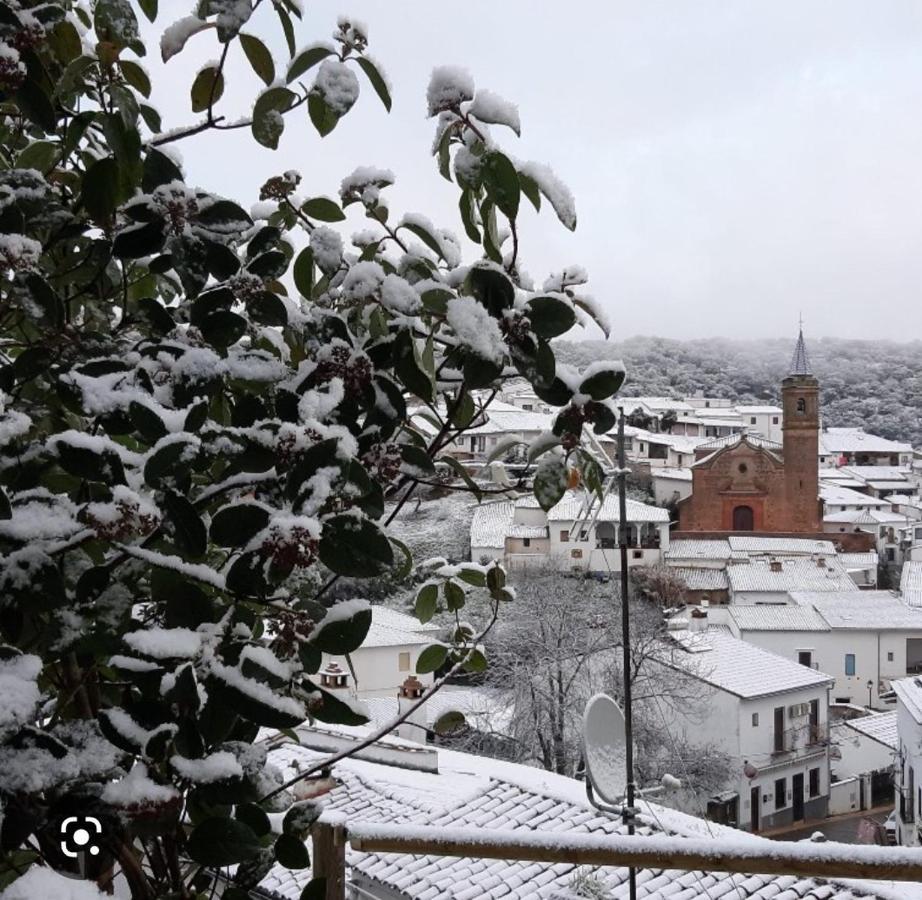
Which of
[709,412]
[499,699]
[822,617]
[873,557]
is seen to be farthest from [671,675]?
[709,412]

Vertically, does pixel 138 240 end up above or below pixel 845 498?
above

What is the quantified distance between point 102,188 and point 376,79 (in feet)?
0.79

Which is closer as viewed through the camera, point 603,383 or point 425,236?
point 603,383

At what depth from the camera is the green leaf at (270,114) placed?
84 cm

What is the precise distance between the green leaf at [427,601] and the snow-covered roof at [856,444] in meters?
36.5

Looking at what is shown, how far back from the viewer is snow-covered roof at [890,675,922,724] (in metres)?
11.2

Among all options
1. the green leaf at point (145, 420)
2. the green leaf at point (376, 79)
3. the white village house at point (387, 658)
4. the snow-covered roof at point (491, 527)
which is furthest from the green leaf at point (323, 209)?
the snow-covered roof at point (491, 527)

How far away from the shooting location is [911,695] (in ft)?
38.4

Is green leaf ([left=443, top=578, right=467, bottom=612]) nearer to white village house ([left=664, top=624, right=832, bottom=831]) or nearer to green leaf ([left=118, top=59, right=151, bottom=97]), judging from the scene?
green leaf ([left=118, top=59, right=151, bottom=97])

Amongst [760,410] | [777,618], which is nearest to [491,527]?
[777,618]

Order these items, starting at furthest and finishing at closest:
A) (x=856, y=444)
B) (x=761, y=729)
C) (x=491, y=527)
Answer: (x=856, y=444)
(x=491, y=527)
(x=761, y=729)

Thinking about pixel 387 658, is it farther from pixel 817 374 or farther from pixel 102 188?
pixel 817 374

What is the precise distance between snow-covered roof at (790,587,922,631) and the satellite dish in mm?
14509

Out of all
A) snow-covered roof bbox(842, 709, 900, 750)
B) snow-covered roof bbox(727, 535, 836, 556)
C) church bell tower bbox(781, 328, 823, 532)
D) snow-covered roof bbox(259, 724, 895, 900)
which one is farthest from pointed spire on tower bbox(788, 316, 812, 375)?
snow-covered roof bbox(259, 724, 895, 900)
